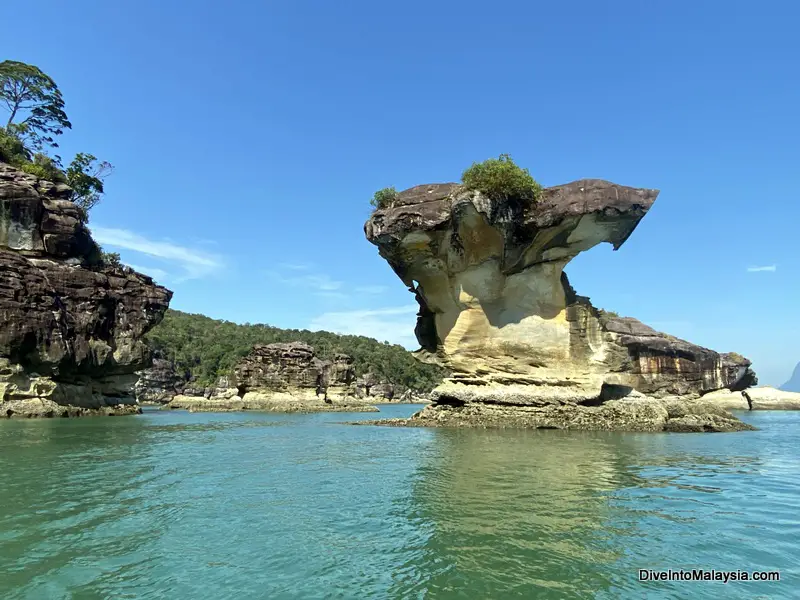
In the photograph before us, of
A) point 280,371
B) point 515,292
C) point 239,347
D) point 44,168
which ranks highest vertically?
point 44,168

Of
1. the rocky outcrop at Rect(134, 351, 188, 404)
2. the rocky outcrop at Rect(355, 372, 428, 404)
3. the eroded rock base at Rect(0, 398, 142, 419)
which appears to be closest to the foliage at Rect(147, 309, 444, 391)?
the rocky outcrop at Rect(355, 372, 428, 404)

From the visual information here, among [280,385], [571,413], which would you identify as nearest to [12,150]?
[280,385]

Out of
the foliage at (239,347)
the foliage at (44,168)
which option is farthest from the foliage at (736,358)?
the foliage at (44,168)

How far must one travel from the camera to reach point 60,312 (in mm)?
36188

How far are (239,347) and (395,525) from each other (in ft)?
377

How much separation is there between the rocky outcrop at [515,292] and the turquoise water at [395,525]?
32.0ft

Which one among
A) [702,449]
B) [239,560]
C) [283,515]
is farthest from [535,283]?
[239,560]

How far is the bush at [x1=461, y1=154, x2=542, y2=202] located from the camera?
2372 centimetres

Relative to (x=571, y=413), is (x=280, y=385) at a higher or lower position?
higher

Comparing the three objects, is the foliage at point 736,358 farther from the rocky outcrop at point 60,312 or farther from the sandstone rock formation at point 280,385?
the rocky outcrop at point 60,312

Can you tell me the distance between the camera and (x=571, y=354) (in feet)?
80.8

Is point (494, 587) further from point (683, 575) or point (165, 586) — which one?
point (165, 586)

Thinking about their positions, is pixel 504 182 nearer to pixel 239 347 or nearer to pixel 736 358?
pixel 736 358

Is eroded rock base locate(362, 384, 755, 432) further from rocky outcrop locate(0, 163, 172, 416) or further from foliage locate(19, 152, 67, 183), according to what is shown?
foliage locate(19, 152, 67, 183)
